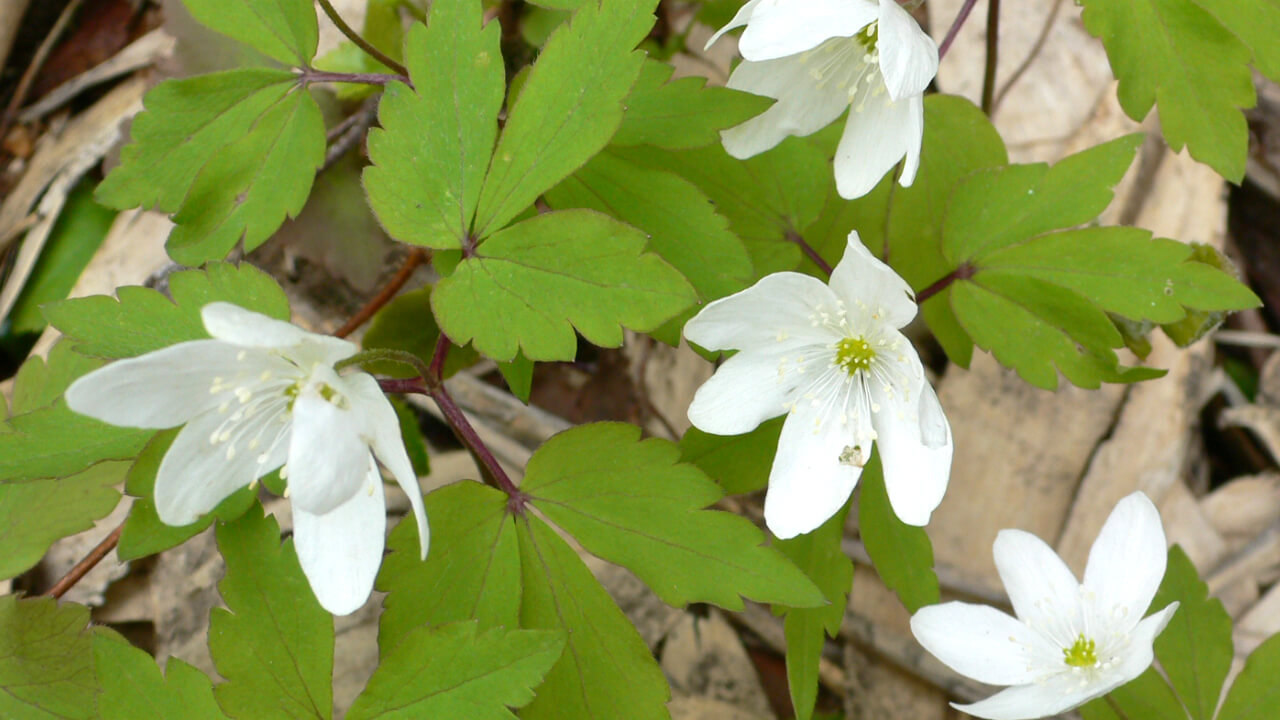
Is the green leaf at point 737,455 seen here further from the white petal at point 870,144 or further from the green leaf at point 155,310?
the green leaf at point 155,310

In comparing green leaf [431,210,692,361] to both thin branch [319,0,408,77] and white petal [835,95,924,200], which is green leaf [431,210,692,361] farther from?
thin branch [319,0,408,77]

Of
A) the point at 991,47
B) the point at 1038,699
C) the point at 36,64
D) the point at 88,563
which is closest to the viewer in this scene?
the point at 1038,699

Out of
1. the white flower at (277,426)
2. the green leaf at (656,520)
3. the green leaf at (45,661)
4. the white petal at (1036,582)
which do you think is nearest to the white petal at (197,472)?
the white flower at (277,426)

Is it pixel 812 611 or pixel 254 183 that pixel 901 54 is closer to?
pixel 812 611

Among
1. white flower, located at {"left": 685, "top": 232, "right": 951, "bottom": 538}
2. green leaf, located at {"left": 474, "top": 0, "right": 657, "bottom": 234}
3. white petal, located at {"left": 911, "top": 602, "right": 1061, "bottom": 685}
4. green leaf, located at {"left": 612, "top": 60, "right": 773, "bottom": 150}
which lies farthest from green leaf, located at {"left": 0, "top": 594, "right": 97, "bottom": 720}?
white petal, located at {"left": 911, "top": 602, "right": 1061, "bottom": 685}

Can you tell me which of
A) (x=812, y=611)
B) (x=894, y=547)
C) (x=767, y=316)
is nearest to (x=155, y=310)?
(x=767, y=316)

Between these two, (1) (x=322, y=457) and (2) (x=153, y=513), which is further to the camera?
(2) (x=153, y=513)

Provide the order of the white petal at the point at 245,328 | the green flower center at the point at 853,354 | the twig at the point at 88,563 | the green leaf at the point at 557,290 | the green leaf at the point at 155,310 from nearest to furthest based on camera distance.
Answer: the white petal at the point at 245,328 → the green leaf at the point at 557,290 → the green leaf at the point at 155,310 → the green flower center at the point at 853,354 → the twig at the point at 88,563
